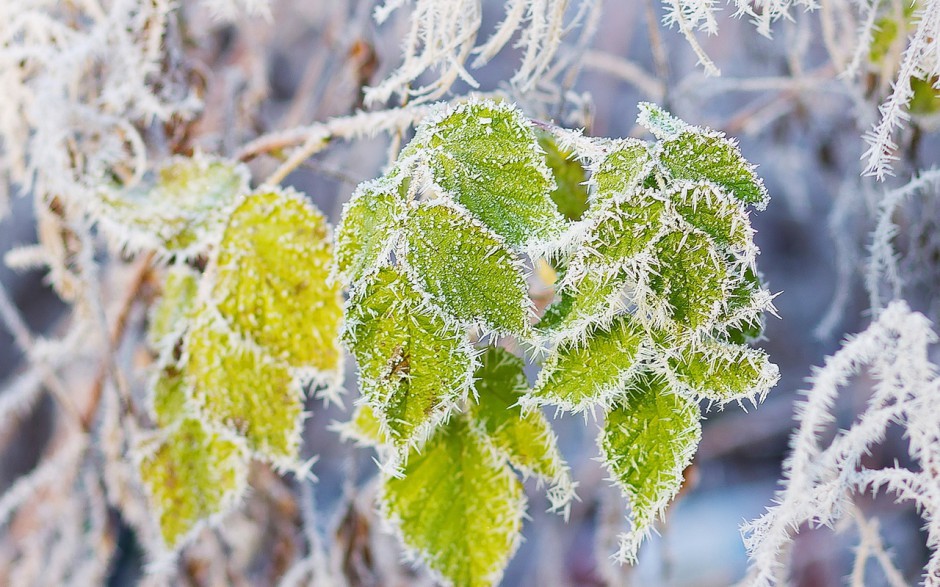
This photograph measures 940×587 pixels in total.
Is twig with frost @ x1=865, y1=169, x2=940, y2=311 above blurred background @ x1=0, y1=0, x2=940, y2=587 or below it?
below

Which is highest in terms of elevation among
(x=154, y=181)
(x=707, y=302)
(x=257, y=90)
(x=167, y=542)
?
(x=257, y=90)

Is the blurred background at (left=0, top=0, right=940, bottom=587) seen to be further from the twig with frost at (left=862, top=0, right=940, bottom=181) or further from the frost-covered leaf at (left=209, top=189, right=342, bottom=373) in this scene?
the twig with frost at (left=862, top=0, right=940, bottom=181)

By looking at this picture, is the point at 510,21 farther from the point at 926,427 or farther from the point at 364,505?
the point at 364,505

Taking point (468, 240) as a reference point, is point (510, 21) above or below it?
above

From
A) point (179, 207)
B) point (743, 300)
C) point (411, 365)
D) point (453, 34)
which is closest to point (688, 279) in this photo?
point (743, 300)

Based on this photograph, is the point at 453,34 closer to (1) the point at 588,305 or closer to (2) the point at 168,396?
(1) the point at 588,305

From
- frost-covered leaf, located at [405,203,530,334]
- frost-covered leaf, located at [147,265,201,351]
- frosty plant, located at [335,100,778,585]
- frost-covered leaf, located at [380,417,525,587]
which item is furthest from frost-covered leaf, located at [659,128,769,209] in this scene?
frost-covered leaf, located at [147,265,201,351]

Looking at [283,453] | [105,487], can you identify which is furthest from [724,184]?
[105,487]
